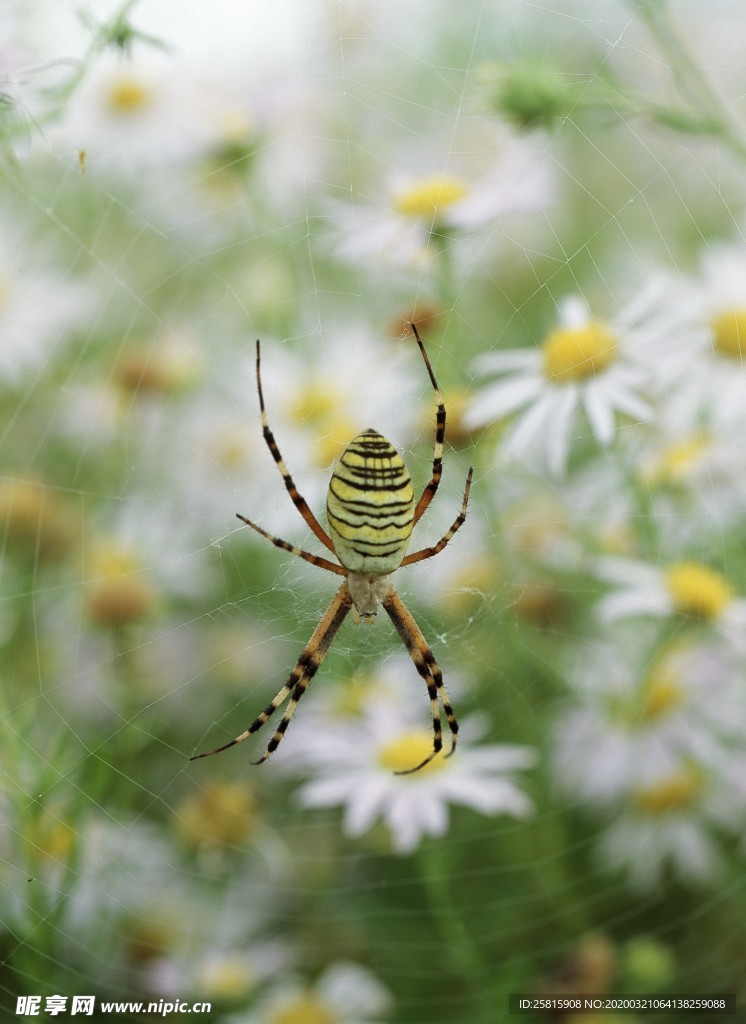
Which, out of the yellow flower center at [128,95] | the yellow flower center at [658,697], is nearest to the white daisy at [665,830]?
the yellow flower center at [658,697]

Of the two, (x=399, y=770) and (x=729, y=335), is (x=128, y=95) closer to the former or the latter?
(x=729, y=335)

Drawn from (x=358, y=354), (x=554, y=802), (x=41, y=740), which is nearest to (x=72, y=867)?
(x=41, y=740)

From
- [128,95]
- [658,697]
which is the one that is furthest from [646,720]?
[128,95]

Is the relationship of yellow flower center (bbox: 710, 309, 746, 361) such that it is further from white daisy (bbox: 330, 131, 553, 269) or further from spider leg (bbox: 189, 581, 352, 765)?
spider leg (bbox: 189, 581, 352, 765)

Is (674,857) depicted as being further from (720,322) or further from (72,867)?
(72,867)

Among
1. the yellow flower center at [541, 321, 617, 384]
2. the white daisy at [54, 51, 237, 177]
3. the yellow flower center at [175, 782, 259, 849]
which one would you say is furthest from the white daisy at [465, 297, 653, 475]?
the white daisy at [54, 51, 237, 177]

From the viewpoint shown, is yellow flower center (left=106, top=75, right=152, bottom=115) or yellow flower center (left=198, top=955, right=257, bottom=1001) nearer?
yellow flower center (left=198, top=955, right=257, bottom=1001)
